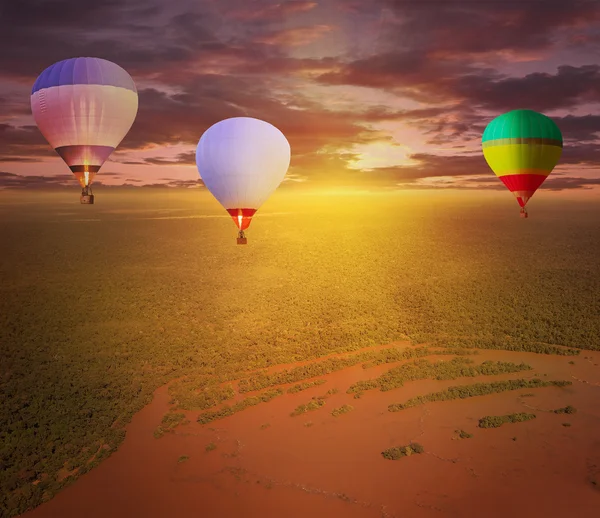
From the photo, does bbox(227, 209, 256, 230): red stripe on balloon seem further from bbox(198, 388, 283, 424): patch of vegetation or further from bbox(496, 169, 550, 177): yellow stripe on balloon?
bbox(496, 169, 550, 177): yellow stripe on balloon

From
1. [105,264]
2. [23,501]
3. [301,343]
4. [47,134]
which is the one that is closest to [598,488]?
[301,343]

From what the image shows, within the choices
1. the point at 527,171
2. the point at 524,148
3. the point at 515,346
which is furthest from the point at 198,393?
the point at 524,148

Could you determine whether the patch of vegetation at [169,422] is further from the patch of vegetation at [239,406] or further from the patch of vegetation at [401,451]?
the patch of vegetation at [401,451]

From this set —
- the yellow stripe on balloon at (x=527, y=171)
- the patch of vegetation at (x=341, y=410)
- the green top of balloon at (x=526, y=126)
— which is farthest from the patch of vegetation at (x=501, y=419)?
the green top of balloon at (x=526, y=126)

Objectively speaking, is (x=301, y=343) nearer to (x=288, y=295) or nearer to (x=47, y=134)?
(x=288, y=295)

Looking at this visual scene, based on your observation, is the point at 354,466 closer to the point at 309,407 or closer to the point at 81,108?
the point at 309,407

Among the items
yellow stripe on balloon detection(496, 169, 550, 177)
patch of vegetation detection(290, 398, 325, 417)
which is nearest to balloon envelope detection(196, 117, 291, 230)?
patch of vegetation detection(290, 398, 325, 417)
